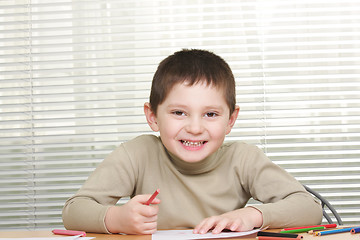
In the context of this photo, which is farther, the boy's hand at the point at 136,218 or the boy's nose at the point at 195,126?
the boy's nose at the point at 195,126

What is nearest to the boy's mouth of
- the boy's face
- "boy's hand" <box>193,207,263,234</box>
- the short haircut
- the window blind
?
the boy's face

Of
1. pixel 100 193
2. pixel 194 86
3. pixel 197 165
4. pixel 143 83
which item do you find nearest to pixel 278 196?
pixel 197 165

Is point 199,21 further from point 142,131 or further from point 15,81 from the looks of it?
point 15,81

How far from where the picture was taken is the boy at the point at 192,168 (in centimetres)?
116

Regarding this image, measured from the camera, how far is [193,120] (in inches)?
47.6

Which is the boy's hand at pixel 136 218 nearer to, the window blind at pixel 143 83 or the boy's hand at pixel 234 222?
the boy's hand at pixel 234 222

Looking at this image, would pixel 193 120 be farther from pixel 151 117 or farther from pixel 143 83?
pixel 143 83

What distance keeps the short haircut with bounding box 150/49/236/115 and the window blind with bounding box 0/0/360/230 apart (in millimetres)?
1117

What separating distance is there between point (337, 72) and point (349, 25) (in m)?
0.25

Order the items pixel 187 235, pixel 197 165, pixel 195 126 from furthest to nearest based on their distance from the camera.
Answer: pixel 197 165 < pixel 195 126 < pixel 187 235

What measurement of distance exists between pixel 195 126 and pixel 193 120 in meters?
0.02

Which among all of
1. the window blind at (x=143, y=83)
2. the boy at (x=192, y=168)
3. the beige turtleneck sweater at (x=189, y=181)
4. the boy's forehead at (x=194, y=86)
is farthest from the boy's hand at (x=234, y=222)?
the window blind at (x=143, y=83)

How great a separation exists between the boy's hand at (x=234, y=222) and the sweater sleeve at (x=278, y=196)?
2cm

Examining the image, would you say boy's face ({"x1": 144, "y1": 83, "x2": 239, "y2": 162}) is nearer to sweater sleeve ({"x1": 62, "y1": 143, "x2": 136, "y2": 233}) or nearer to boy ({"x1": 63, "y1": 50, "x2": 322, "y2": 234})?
boy ({"x1": 63, "y1": 50, "x2": 322, "y2": 234})
